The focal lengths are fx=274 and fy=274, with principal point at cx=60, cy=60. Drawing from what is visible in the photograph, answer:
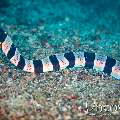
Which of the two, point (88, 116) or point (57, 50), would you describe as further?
point (57, 50)

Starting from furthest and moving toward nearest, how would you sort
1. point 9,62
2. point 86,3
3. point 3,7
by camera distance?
point 86,3 → point 3,7 → point 9,62

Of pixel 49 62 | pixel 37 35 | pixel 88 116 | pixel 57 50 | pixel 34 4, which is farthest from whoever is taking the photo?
pixel 34 4

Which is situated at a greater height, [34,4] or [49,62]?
[34,4]

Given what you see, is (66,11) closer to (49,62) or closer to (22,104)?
(49,62)

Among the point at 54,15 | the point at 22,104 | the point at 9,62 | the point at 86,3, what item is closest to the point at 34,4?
the point at 54,15

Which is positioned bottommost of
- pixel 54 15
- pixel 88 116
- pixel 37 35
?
pixel 88 116

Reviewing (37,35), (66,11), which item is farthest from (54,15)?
(37,35)

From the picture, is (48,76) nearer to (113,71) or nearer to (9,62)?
(9,62)
